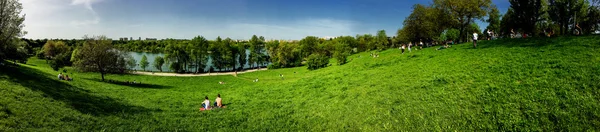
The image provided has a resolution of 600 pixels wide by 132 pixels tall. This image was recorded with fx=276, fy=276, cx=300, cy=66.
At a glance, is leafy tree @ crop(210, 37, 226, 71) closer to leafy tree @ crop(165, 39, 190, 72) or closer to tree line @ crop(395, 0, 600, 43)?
leafy tree @ crop(165, 39, 190, 72)

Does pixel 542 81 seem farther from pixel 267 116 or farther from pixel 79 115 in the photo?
pixel 79 115

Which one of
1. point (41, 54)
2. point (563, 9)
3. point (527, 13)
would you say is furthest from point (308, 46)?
point (41, 54)

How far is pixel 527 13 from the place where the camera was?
49625 mm

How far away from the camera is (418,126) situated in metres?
12.5

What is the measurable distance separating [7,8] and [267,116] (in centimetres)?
3048

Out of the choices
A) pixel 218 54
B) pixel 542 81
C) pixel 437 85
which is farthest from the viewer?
pixel 218 54

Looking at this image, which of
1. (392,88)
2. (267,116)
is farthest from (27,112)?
(392,88)

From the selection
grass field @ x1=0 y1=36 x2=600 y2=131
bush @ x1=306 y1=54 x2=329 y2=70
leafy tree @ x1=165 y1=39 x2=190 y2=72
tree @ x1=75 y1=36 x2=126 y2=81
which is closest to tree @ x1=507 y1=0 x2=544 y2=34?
grass field @ x1=0 y1=36 x2=600 y2=131

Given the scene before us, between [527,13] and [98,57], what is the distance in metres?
73.0

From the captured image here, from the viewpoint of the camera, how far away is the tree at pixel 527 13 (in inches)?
1921

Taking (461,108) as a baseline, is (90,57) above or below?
above

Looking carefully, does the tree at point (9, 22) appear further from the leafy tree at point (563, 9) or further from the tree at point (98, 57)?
the leafy tree at point (563, 9)

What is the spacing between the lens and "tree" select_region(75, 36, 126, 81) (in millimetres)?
41875

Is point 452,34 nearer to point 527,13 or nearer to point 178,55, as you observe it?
point 527,13
